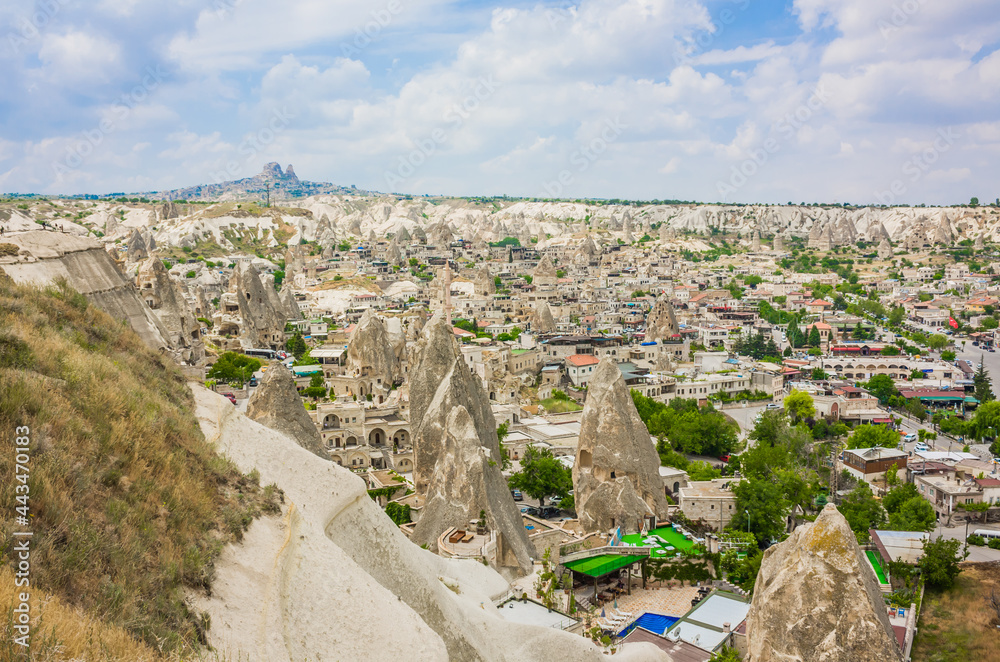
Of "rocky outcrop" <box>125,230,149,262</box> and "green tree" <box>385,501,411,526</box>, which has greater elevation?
"rocky outcrop" <box>125,230,149,262</box>

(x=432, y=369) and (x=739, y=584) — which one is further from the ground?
(x=432, y=369)

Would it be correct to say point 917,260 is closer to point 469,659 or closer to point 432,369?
point 432,369

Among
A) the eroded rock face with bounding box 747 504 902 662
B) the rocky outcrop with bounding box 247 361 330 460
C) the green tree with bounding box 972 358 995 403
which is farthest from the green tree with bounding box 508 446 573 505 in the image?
the green tree with bounding box 972 358 995 403

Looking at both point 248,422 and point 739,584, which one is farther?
point 739,584

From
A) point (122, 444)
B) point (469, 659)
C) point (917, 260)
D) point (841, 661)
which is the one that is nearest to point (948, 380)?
point (841, 661)

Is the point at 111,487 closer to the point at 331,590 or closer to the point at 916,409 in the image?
the point at 331,590

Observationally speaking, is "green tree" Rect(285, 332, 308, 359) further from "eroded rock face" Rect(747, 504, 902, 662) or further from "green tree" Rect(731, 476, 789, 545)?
"eroded rock face" Rect(747, 504, 902, 662)

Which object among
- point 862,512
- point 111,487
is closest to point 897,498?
point 862,512
